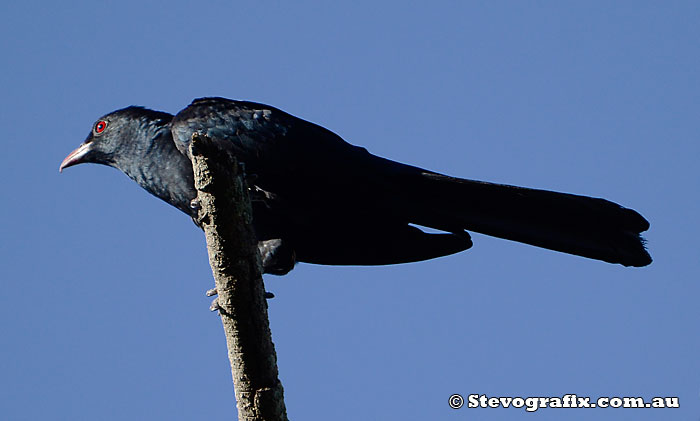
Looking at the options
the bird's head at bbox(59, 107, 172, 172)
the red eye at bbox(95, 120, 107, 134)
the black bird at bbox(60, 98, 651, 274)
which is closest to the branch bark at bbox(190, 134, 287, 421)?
the black bird at bbox(60, 98, 651, 274)

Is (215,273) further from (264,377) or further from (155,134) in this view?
(155,134)

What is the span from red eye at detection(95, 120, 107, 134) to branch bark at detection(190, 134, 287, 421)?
10.4 ft

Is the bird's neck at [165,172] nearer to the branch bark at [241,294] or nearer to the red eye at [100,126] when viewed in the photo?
the red eye at [100,126]

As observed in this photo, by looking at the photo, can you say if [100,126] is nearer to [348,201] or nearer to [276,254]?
[276,254]

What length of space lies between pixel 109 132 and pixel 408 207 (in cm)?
261

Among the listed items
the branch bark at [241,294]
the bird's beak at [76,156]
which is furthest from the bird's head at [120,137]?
the branch bark at [241,294]

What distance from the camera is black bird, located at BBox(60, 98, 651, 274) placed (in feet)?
15.9

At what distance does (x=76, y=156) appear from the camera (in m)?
6.40

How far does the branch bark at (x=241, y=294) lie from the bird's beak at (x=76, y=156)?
3326 mm

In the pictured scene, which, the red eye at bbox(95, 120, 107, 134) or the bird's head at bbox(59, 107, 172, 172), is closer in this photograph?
the bird's head at bbox(59, 107, 172, 172)

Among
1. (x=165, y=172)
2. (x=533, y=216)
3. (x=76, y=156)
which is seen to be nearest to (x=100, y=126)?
(x=76, y=156)

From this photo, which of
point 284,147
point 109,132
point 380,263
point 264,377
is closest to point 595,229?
point 380,263

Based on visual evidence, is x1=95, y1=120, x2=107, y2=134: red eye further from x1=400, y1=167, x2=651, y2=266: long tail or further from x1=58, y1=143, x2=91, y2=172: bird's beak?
x1=400, y1=167, x2=651, y2=266: long tail

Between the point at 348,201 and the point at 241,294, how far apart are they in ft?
6.34
